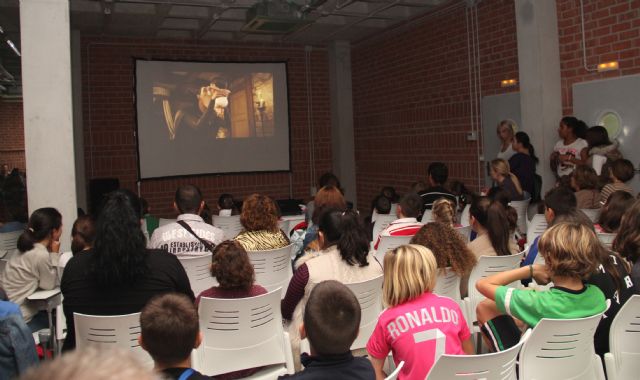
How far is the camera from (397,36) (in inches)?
419

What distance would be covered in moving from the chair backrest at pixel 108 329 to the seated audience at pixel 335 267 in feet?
2.96

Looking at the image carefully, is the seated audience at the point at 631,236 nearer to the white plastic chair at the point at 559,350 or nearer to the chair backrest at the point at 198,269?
the white plastic chair at the point at 559,350

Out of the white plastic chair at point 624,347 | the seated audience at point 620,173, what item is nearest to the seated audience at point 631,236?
the white plastic chair at point 624,347

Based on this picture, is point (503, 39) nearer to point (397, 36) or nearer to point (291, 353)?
point (397, 36)

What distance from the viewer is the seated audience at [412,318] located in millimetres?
Answer: 2322

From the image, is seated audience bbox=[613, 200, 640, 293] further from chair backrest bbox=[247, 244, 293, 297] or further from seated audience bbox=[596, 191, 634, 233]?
chair backrest bbox=[247, 244, 293, 297]

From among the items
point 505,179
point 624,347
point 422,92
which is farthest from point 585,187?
point 422,92

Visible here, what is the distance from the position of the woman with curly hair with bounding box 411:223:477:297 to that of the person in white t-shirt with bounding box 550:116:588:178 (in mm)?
3864

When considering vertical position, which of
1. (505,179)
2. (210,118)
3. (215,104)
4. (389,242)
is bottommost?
(389,242)

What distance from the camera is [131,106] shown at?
10.7m

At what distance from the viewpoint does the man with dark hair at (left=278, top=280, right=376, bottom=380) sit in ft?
6.17

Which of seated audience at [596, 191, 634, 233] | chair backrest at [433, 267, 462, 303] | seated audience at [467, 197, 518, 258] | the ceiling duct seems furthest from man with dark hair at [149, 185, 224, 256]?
the ceiling duct

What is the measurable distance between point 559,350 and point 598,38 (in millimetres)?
5578

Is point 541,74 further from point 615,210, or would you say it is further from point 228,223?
point 228,223
